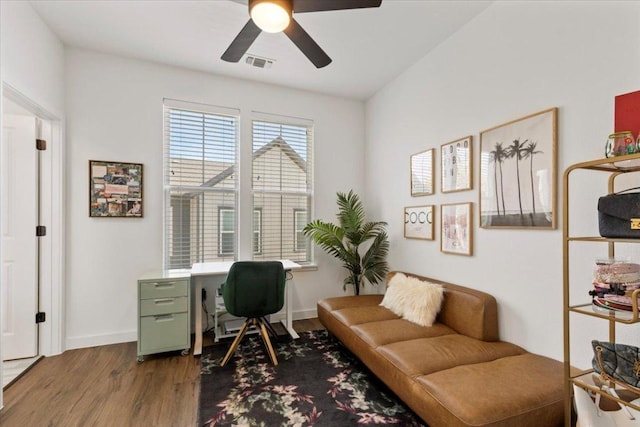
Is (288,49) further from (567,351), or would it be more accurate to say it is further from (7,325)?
(7,325)

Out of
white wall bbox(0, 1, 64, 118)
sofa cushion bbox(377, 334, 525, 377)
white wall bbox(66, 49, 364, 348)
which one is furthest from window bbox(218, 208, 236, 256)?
sofa cushion bbox(377, 334, 525, 377)

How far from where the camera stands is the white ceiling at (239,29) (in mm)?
2330

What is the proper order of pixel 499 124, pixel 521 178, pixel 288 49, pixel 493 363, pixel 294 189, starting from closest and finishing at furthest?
1. pixel 493 363
2. pixel 521 178
3. pixel 499 124
4. pixel 288 49
5. pixel 294 189

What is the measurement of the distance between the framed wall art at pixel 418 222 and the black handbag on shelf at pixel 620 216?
1.60m

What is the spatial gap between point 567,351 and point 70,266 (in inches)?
154

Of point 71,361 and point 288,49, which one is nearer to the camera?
point 71,361

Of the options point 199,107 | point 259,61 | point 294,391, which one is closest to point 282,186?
point 199,107

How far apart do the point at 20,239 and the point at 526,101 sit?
427cm

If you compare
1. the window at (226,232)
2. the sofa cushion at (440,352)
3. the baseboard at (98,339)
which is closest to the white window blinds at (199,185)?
the window at (226,232)

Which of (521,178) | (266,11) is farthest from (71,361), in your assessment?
(521,178)

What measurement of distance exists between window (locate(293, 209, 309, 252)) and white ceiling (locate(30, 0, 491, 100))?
1674 mm

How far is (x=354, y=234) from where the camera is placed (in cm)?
360

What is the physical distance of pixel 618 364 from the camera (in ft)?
4.28

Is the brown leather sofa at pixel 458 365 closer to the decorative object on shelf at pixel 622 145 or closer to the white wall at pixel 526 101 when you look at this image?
the white wall at pixel 526 101
